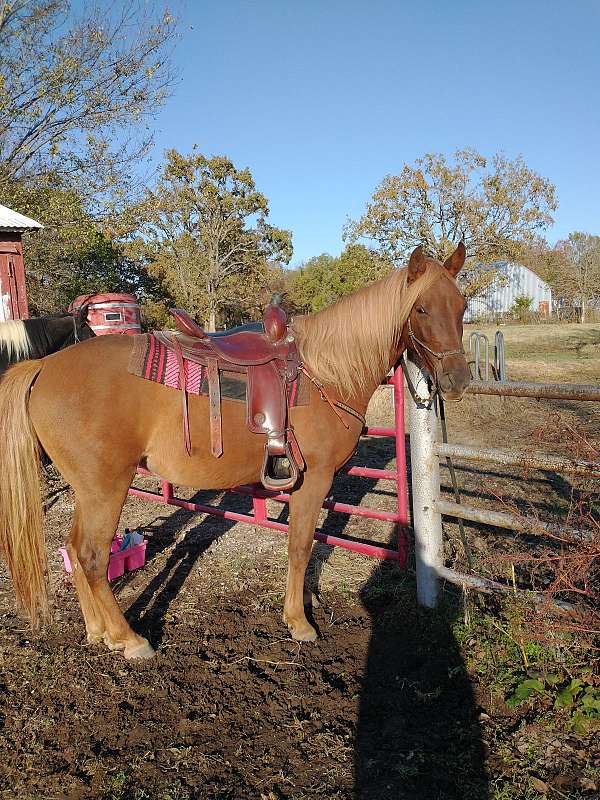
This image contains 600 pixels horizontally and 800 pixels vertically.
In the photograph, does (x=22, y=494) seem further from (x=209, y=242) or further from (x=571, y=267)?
(x=571, y=267)

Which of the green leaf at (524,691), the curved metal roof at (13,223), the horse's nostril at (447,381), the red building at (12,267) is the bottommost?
the green leaf at (524,691)

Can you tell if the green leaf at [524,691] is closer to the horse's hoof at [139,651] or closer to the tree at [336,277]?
the horse's hoof at [139,651]

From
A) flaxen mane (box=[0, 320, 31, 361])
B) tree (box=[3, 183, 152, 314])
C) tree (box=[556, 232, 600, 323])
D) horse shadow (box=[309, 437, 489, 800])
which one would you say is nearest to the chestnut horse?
horse shadow (box=[309, 437, 489, 800])

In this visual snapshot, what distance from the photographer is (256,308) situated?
3006cm

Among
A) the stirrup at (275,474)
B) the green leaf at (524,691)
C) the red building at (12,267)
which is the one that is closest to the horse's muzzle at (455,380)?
the stirrup at (275,474)

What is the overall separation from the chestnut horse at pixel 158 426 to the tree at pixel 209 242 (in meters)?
24.4

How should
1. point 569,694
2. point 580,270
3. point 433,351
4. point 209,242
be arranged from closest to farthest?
1. point 569,694
2. point 433,351
3. point 209,242
4. point 580,270

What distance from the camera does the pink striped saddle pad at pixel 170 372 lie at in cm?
273

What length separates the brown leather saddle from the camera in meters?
2.83

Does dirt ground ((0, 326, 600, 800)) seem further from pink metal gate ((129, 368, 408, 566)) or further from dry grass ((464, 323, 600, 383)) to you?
dry grass ((464, 323, 600, 383))

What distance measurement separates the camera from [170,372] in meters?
2.77

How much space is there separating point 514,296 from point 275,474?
45258 millimetres

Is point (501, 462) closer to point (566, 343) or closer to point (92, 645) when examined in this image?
point (92, 645)

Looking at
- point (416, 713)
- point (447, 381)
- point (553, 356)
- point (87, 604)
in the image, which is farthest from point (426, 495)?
point (553, 356)
